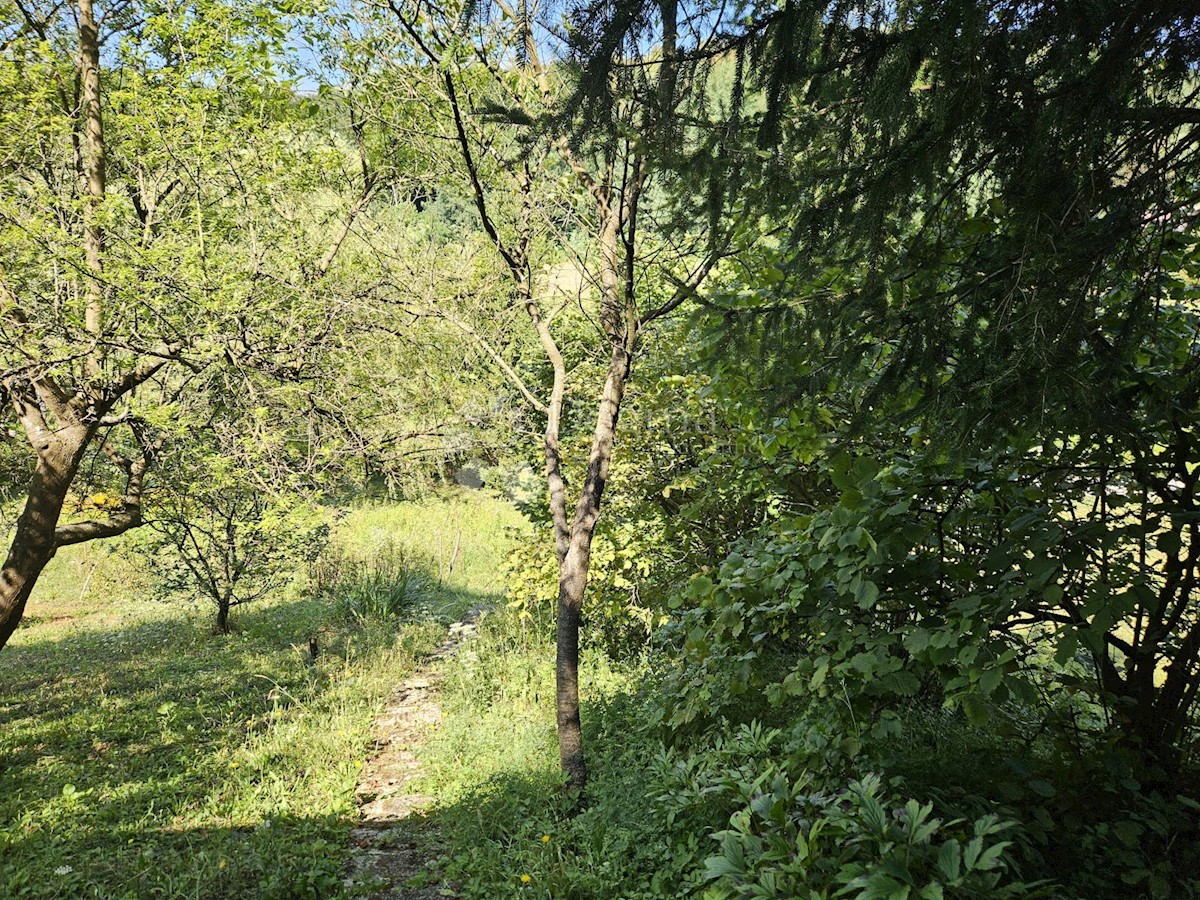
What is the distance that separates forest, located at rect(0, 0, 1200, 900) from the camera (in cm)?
216

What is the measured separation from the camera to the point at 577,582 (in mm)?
4598

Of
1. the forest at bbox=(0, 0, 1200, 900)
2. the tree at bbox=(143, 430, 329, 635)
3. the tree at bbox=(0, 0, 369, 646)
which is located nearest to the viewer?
the forest at bbox=(0, 0, 1200, 900)

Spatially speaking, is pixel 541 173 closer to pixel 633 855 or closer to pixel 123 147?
pixel 123 147

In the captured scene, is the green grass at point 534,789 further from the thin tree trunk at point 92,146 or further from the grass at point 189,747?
the thin tree trunk at point 92,146

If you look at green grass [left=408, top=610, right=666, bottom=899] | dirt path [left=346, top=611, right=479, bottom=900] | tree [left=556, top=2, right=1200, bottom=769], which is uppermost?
tree [left=556, top=2, right=1200, bottom=769]

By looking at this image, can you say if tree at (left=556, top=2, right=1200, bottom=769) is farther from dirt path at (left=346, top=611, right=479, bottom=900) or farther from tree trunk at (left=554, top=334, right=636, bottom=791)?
dirt path at (left=346, top=611, right=479, bottom=900)

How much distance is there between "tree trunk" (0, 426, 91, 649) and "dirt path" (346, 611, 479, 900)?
291 centimetres

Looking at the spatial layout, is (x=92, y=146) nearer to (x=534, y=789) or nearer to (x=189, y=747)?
(x=189, y=747)

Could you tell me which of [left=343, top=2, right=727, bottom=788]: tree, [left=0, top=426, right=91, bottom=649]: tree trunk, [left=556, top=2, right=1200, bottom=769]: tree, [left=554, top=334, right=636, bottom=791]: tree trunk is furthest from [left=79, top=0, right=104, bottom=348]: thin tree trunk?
A: [left=556, top=2, right=1200, bottom=769]: tree

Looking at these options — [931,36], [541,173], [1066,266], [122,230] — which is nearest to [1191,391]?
[1066,266]

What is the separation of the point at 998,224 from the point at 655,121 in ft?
4.08

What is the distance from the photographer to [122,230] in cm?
597

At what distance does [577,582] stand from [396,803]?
209 centimetres

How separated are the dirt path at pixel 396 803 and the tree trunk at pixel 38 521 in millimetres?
2909
